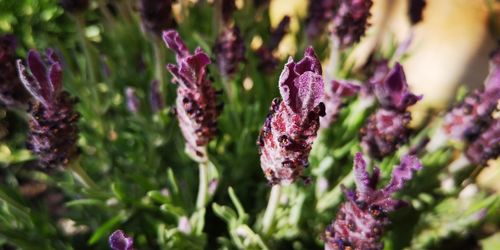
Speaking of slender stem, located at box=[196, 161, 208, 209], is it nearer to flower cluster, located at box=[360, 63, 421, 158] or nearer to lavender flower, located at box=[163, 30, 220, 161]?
lavender flower, located at box=[163, 30, 220, 161]

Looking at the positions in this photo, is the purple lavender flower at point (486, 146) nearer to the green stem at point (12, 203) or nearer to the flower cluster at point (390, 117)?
the flower cluster at point (390, 117)

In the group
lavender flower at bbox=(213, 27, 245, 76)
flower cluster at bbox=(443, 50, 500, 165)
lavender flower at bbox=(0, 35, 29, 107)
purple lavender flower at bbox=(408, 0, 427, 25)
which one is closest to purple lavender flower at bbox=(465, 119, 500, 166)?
flower cluster at bbox=(443, 50, 500, 165)

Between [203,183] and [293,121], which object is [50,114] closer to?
[203,183]

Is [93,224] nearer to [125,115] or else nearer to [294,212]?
[125,115]

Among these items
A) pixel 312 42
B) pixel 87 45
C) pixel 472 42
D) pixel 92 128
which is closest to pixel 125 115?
pixel 92 128

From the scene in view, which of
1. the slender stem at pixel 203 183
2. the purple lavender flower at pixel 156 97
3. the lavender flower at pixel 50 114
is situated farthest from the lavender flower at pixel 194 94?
the purple lavender flower at pixel 156 97

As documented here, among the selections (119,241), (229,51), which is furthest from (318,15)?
(119,241)
